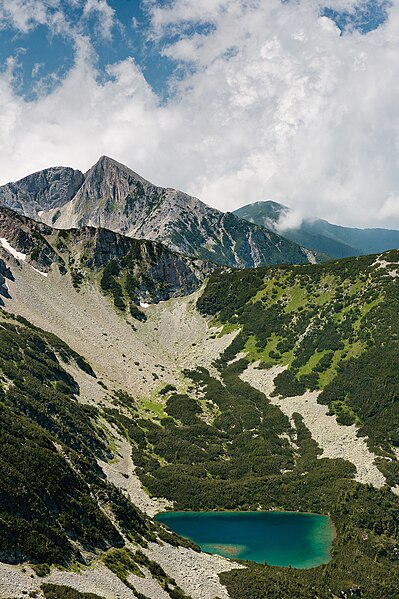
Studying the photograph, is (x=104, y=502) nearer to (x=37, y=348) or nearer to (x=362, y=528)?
(x=362, y=528)

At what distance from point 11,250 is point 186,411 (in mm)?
99684

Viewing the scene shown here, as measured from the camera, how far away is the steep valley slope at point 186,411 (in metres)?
45.0

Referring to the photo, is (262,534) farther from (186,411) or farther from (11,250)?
(11,250)

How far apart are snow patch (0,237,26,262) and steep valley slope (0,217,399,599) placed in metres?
0.84

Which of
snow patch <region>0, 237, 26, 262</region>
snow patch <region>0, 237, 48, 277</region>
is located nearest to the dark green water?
snow patch <region>0, 237, 48, 277</region>

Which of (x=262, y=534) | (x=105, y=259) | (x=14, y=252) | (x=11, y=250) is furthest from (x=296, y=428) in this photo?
(x=11, y=250)

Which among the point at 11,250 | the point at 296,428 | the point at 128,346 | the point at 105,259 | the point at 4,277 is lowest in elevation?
the point at 4,277

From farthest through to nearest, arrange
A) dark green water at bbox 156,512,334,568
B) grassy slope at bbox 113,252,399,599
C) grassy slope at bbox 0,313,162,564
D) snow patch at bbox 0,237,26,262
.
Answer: snow patch at bbox 0,237,26,262 → dark green water at bbox 156,512,334,568 → grassy slope at bbox 113,252,399,599 → grassy slope at bbox 0,313,162,564

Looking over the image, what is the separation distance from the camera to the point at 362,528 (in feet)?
232

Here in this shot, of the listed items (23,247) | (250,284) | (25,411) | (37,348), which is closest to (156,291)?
(250,284)

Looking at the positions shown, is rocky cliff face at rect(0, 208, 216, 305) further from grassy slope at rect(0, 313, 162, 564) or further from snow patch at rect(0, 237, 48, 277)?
grassy slope at rect(0, 313, 162, 564)

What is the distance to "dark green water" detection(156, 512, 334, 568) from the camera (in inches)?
2441

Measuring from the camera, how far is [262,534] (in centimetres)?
6962

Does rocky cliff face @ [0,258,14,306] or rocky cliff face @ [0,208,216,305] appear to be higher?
rocky cliff face @ [0,208,216,305]
